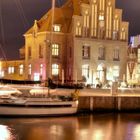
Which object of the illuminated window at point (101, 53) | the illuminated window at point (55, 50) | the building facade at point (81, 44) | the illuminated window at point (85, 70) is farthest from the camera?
the illuminated window at point (101, 53)

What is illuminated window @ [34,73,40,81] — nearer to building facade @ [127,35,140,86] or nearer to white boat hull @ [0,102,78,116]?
building facade @ [127,35,140,86]

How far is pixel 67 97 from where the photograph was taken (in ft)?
200

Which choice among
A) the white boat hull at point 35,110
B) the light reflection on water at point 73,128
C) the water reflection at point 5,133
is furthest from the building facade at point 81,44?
the water reflection at point 5,133

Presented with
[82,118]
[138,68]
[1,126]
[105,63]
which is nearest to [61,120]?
[82,118]

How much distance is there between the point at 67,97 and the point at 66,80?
19492mm

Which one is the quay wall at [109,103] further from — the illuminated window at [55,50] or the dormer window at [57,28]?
the dormer window at [57,28]

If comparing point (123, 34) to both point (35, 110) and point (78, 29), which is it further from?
point (35, 110)

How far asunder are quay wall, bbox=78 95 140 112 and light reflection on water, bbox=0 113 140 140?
1.85 metres

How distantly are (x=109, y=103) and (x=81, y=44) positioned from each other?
19.0 m

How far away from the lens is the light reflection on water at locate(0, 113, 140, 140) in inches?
1865

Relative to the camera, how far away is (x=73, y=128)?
52312mm

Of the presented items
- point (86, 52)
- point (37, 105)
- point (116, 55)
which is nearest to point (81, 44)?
point (86, 52)

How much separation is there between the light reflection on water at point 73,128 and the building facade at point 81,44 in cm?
2068

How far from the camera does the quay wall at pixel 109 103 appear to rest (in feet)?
206
